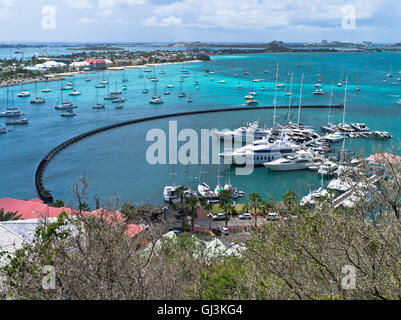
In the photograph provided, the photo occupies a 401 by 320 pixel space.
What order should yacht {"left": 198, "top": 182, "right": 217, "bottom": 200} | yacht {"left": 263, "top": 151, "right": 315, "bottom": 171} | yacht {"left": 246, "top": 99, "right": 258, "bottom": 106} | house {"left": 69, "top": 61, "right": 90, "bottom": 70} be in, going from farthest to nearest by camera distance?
house {"left": 69, "top": 61, "right": 90, "bottom": 70} < yacht {"left": 246, "top": 99, "right": 258, "bottom": 106} < yacht {"left": 263, "top": 151, "right": 315, "bottom": 171} < yacht {"left": 198, "top": 182, "right": 217, "bottom": 200}

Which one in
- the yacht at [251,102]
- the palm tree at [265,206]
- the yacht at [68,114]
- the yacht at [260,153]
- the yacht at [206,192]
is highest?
the yacht at [251,102]

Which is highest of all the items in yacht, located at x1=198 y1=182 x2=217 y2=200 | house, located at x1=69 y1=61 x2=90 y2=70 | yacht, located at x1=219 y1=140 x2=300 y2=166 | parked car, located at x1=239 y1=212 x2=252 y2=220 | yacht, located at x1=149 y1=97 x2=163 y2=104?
house, located at x1=69 y1=61 x2=90 y2=70

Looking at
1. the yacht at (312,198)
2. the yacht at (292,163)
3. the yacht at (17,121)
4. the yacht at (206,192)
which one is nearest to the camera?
the yacht at (312,198)

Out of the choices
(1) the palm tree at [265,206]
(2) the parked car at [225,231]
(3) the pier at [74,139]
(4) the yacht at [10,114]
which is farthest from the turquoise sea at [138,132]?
(2) the parked car at [225,231]

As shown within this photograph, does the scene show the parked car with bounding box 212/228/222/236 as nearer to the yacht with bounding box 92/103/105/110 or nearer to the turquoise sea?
the turquoise sea

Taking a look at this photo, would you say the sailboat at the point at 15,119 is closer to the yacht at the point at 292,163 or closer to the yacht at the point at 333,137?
the yacht at the point at 292,163

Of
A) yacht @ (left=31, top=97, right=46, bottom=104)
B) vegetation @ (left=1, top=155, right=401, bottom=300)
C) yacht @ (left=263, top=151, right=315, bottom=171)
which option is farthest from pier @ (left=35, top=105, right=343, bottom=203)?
vegetation @ (left=1, top=155, right=401, bottom=300)

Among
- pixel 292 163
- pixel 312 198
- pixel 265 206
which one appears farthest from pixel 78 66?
pixel 312 198
